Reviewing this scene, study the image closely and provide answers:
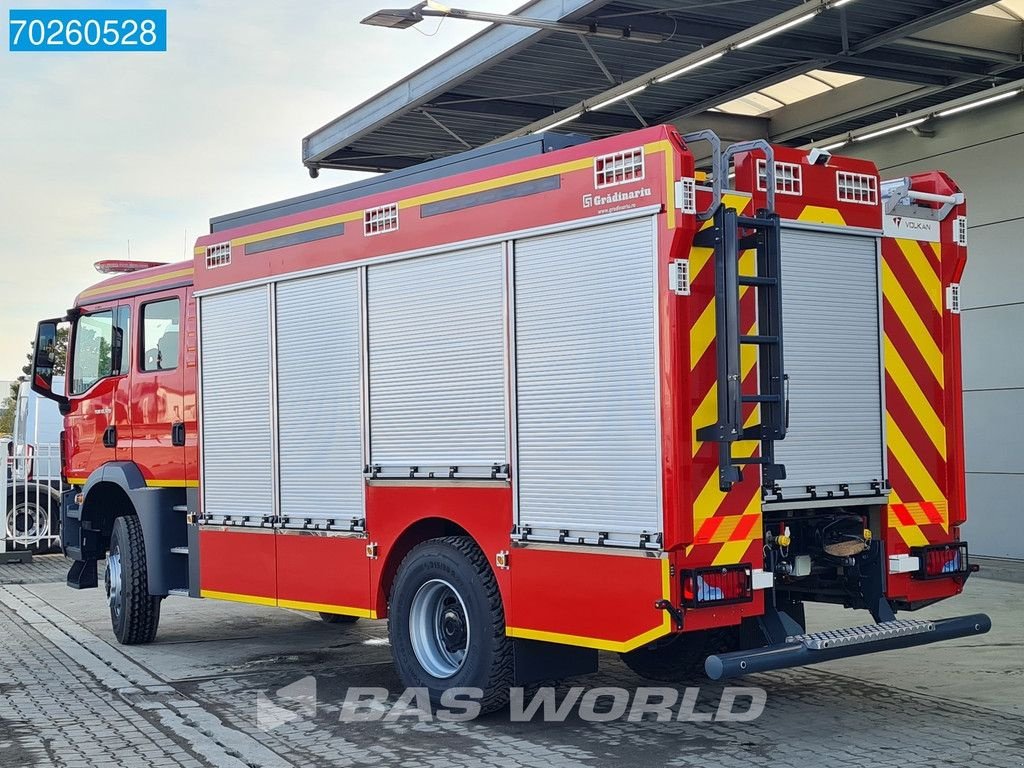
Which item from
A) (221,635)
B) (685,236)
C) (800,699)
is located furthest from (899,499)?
(221,635)

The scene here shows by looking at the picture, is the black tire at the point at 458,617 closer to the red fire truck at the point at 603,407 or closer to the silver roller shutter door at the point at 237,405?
the red fire truck at the point at 603,407

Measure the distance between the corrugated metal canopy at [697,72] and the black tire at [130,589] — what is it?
5.83m

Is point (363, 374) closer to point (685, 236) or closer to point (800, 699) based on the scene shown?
point (685, 236)

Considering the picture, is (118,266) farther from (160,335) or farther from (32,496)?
(32,496)

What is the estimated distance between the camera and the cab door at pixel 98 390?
10555mm

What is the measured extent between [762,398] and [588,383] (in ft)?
2.93

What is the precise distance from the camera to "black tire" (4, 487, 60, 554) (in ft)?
59.9

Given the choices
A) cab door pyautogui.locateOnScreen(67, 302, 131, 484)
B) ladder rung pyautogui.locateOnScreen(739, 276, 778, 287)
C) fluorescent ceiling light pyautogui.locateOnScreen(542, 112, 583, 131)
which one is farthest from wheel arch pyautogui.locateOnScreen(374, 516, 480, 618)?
fluorescent ceiling light pyautogui.locateOnScreen(542, 112, 583, 131)

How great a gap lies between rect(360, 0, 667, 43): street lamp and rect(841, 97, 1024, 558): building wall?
4334 mm

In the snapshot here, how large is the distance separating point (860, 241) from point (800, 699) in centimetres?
271

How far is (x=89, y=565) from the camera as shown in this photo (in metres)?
11.0

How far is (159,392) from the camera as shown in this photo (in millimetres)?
10070

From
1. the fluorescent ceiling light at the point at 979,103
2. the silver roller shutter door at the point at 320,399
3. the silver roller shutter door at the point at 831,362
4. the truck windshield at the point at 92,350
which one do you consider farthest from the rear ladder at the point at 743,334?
the fluorescent ceiling light at the point at 979,103

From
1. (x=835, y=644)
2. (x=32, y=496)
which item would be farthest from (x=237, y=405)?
(x=32, y=496)
